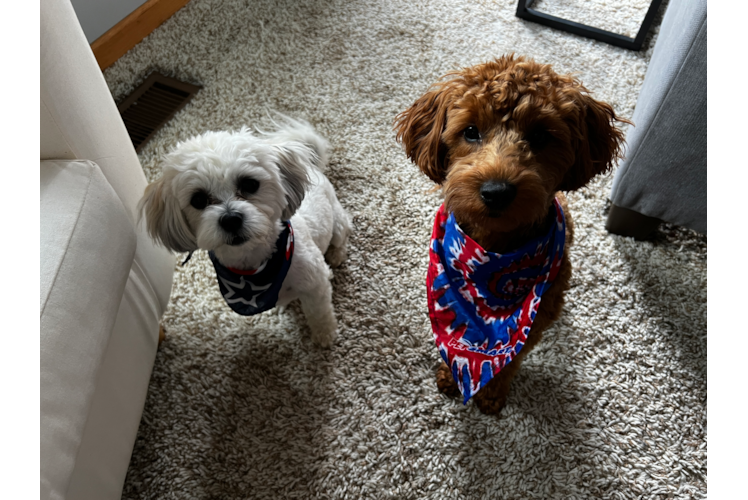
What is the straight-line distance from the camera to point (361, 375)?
61.5 inches

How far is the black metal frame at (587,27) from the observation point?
2.29 metres

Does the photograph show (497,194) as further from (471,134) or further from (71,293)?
(71,293)

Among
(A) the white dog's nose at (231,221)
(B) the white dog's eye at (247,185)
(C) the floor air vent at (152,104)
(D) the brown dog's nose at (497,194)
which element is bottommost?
(C) the floor air vent at (152,104)

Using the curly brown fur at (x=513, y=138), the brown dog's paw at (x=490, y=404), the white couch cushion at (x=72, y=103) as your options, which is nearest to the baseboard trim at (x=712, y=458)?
the brown dog's paw at (x=490, y=404)

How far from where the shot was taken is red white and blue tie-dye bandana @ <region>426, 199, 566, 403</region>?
1256mm

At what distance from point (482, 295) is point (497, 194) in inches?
16.2

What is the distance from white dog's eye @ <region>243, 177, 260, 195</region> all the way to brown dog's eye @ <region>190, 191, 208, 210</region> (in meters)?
0.08

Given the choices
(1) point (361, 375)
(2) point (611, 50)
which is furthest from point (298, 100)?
(2) point (611, 50)

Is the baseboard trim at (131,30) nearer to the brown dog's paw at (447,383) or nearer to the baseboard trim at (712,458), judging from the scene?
the brown dog's paw at (447,383)

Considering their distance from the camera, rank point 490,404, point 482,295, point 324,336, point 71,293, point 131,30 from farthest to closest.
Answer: point 131,30
point 324,336
point 490,404
point 482,295
point 71,293

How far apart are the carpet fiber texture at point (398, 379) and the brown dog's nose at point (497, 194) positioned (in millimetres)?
393

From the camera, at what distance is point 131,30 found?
7.75 feet

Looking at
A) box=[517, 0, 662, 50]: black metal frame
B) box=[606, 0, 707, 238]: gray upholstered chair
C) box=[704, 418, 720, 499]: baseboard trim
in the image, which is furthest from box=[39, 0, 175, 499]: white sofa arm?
box=[517, 0, 662, 50]: black metal frame

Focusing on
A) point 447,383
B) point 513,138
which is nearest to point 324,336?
point 447,383
